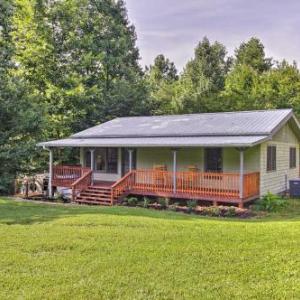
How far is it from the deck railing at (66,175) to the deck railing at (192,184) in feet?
9.72

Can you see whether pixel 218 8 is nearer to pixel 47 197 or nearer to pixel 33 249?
pixel 47 197

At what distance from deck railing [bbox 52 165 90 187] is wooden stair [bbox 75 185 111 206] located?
4.81 feet

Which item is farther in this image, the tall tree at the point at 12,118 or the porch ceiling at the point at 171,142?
the tall tree at the point at 12,118

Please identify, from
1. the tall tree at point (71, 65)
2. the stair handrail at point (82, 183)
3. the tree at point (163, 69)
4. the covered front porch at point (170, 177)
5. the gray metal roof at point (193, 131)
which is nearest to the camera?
the covered front porch at point (170, 177)

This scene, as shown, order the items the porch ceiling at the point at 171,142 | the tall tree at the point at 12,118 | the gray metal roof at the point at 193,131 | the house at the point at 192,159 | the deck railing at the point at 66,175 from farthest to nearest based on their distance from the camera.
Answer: the tall tree at the point at 12,118 < the deck railing at the point at 66,175 < the gray metal roof at the point at 193,131 < the house at the point at 192,159 < the porch ceiling at the point at 171,142

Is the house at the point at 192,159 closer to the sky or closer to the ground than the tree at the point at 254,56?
closer to the ground

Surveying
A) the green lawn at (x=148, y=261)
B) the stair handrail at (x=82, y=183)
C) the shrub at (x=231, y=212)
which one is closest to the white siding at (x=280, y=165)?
the shrub at (x=231, y=212)

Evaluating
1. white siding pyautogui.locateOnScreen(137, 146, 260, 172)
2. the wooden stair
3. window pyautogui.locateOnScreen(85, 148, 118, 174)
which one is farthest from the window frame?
window pyautogui.locateOnScreen(85, 148, 118, 174)

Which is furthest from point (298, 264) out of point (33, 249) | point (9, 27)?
point (9, 27)

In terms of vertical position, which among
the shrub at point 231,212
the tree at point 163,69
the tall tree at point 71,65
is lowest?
the shrub at point 231,212

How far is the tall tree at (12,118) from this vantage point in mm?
19781

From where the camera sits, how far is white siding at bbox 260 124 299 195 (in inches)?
639

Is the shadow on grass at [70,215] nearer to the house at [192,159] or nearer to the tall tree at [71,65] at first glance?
the house at [192,159]

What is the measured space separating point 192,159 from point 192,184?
2163 mm
